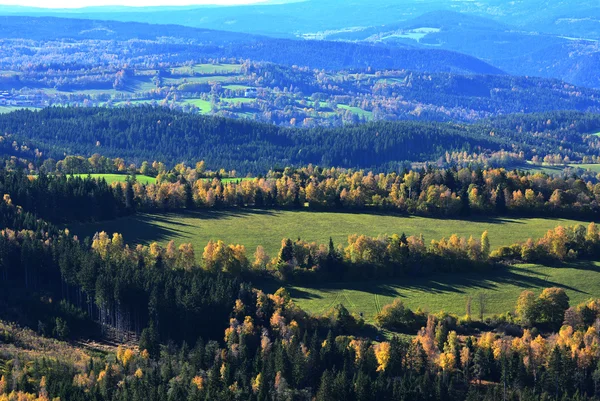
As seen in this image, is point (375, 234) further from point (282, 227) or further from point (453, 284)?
point (453, 284)

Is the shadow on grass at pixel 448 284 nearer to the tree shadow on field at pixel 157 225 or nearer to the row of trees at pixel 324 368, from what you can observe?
the row of trees at pixel 324 368

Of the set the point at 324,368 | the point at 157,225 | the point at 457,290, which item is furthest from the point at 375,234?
the point at 324,368

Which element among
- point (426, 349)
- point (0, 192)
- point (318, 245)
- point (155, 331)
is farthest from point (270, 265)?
point (0, 192)

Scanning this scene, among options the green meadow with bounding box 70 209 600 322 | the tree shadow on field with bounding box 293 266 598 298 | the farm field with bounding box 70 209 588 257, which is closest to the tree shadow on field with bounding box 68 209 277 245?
the farm field with bounding box 70 209 588 257

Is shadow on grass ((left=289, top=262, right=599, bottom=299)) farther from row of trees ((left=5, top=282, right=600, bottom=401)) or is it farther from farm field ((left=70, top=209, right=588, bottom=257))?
row of trees ((left=5, top=282, right=600, bottom=401))

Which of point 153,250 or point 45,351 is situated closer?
point 45,351

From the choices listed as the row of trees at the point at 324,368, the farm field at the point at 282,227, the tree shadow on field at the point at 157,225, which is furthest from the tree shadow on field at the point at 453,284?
the tree shadow on field at the point at 157,225

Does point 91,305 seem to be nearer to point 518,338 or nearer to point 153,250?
point 153,250
